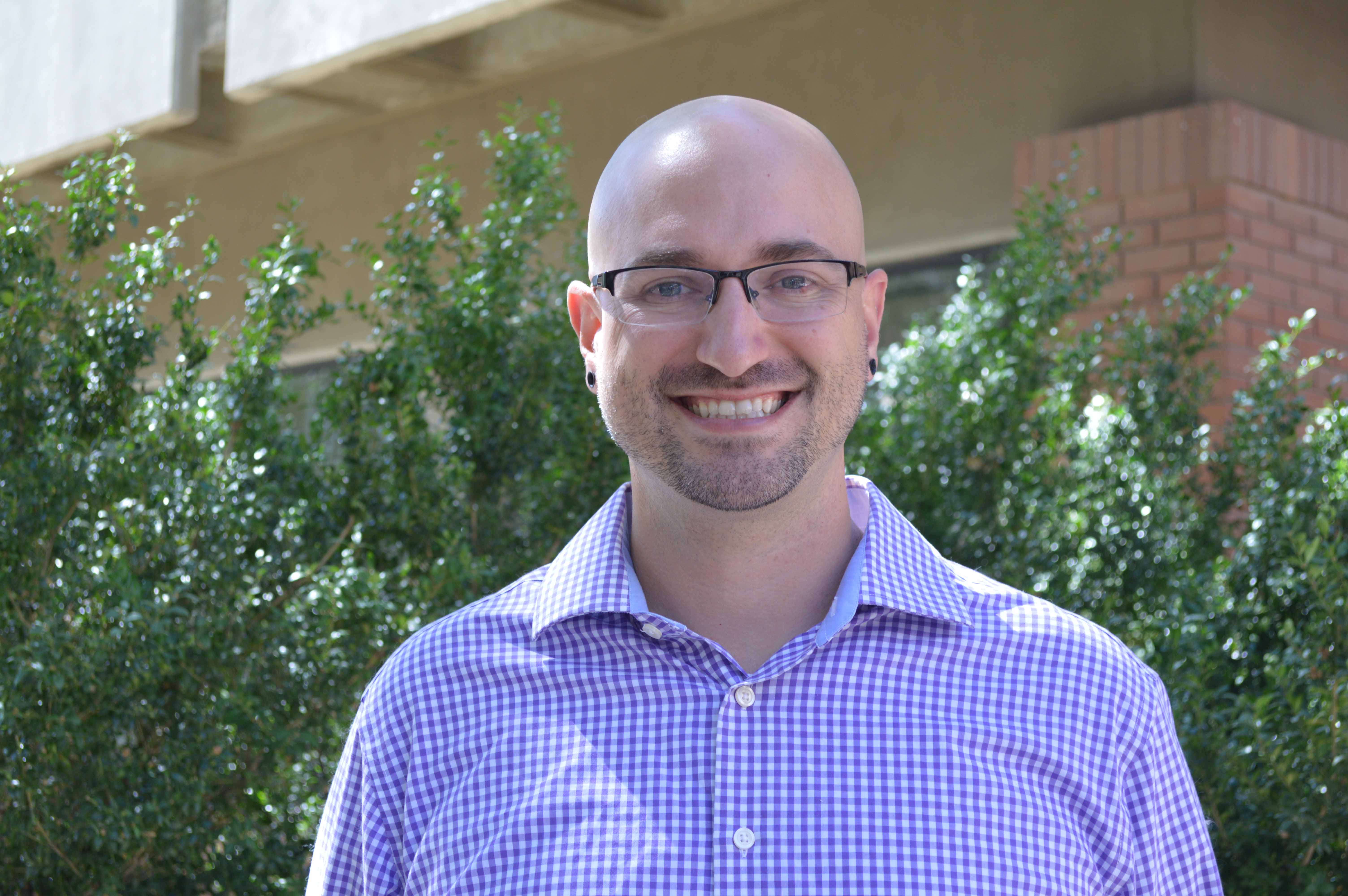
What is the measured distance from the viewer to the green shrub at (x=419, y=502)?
272 cm

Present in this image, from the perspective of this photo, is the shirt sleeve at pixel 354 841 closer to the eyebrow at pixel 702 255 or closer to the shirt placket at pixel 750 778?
the shirt placket at pixel 750 778

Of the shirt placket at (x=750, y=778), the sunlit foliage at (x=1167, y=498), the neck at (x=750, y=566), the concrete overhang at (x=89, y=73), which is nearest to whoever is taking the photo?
the shirt placket at (x=750, y=778)

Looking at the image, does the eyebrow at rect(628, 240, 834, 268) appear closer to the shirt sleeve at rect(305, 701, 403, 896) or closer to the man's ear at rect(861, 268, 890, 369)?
the man's ear at rect(861, 268, 890, 369)

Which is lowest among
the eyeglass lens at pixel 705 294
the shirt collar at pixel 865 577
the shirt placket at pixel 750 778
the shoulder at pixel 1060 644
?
the shirt placket at pixel 750 778

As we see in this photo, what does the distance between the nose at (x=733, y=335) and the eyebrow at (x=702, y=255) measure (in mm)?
44

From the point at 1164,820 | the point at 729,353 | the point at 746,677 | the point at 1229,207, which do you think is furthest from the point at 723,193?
the point at 1229,207

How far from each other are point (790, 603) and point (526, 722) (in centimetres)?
35

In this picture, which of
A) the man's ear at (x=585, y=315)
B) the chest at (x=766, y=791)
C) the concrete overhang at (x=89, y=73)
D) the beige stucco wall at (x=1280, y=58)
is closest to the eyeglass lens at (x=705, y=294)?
the man's ear at (x=585, y=315)

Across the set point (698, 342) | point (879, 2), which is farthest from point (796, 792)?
point (879, 2)

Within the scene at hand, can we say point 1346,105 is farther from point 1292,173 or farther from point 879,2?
point 879,2

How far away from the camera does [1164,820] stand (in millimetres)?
1620

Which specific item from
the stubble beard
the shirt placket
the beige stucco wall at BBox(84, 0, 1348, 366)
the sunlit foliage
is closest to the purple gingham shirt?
the shirt placket

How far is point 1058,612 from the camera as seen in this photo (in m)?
1.68

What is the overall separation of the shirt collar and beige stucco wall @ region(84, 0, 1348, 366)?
3.41 m
